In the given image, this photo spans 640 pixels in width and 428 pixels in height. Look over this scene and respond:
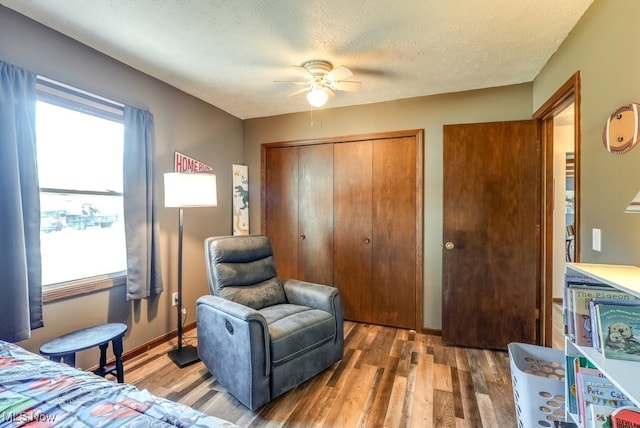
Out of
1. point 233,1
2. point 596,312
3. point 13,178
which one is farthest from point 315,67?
point 596,312

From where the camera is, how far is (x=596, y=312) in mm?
1109

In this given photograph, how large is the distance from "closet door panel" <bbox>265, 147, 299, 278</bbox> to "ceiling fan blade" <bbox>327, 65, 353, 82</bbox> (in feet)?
4.63

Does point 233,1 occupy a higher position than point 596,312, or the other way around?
point 233,1

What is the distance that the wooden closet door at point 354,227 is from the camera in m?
3.27

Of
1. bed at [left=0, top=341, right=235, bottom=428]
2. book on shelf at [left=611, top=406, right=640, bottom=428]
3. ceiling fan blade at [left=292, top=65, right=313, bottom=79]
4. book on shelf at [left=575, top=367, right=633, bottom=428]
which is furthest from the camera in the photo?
ceiling fan blade at [left=292, top=65, right=313, bottom=79]

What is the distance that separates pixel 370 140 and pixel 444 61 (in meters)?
1.07

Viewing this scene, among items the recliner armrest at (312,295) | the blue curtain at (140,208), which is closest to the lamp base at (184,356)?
the blue curtain at (140,208)

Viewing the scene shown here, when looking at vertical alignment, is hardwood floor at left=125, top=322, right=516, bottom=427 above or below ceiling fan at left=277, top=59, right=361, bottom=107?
Answer: below

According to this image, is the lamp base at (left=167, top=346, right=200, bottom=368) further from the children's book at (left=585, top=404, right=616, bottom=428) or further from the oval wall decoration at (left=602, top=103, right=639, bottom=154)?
the oval wall decoration at (left=602, top=103, right=639, bottom=154)

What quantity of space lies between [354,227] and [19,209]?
8.72ft

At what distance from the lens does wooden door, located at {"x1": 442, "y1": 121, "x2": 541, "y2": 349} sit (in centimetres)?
259

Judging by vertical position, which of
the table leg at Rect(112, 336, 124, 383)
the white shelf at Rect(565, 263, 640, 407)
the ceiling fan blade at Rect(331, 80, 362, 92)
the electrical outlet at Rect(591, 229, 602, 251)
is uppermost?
the ceiling fan blade at Rect(331, 80, 362, 92)

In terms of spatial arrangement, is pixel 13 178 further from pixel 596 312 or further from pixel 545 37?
pixel 545 37

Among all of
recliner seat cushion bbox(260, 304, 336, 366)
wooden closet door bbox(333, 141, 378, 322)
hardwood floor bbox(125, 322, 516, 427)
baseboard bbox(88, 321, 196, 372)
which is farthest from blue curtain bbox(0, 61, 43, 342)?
wooden closet door bbox(333, 141, 378, 322)
